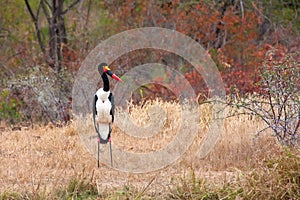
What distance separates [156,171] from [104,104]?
3.60ft

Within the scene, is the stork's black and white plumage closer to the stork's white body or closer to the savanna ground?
the stork's white body

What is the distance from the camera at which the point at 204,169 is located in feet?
25.8

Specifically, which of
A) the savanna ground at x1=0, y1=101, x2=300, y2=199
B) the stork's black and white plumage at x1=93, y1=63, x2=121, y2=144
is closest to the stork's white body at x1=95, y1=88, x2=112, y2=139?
the stork's black and white plumage at x1=93, y1=63, x2=121, y2=144

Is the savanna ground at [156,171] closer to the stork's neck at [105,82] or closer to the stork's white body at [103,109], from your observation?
the stork's white body at [103,109]

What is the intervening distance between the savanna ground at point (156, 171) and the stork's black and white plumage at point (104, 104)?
0.52m

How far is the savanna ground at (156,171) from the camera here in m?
6.61

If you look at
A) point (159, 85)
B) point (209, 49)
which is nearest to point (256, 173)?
point (159, 85)

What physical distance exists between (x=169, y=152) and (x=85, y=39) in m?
8.83

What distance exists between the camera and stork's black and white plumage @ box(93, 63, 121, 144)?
26.3ft

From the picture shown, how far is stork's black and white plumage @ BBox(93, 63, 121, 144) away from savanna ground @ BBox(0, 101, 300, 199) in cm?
52

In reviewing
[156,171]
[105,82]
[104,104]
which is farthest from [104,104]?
[156,171]

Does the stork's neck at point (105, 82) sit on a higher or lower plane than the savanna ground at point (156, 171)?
higher

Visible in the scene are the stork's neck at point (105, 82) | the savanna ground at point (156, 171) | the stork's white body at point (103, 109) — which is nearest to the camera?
the savanna ground at point (156, 171)

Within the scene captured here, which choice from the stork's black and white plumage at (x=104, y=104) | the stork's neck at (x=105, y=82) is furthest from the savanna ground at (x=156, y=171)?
the stork's neck at (x=105, y=82)
